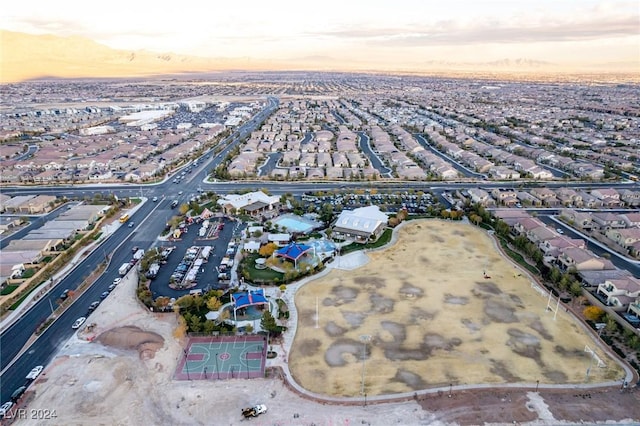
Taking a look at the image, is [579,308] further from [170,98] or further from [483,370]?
[170,98]

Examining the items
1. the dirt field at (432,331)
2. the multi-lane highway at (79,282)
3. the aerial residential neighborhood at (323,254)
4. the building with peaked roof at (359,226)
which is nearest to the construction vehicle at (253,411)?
the aerial residential neighborhood at (323,254)

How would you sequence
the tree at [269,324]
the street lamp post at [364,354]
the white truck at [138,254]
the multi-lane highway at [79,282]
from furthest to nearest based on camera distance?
the white truck at [138,254], the tree at [269,324], the multi-lane highway at [79,282], the street lamp post at [364,354]

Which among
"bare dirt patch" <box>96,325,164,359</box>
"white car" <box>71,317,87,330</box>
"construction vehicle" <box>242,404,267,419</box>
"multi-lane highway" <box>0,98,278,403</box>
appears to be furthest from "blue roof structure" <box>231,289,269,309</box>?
"multi-lane highway" <box>0,98,278,403</box>

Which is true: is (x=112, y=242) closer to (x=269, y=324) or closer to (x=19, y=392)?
(x=19, y=392)

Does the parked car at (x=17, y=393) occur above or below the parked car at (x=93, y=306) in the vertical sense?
below

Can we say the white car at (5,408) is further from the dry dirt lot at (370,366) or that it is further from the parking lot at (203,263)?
the parking lot at (203,263)

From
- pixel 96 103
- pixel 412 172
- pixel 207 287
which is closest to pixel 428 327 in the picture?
pixel 207 287

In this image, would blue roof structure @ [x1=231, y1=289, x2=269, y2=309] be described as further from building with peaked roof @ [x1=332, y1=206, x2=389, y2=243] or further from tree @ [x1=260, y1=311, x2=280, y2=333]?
building with peaked roof @ [x1=332, y1=206, x2=389, y2=243]
